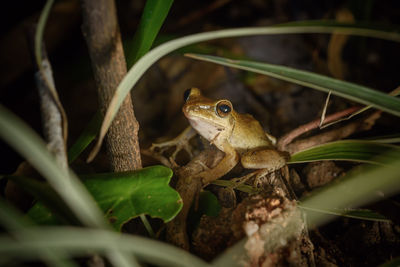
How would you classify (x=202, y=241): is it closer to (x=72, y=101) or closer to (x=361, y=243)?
(x=361, y=243)

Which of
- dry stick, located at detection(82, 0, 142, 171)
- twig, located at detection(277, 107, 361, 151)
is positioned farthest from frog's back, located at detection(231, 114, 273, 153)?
dry stick, located at detection(82, 0, 142, 171)

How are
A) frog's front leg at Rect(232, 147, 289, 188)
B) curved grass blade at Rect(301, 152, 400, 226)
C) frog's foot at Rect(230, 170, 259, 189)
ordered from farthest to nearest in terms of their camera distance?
frog's front leg at Rect(232, 147, 289, 188) < frog's foot at Rect(230, 170, 259, 189) < curved grass blade at Rect(301, 152, 400, 226)

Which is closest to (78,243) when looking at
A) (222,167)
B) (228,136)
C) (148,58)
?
(148,58)

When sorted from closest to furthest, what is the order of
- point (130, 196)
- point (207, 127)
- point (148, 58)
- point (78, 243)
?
point (78, 243) < point (148, 58) < point (130, 196) < point (207, 127)

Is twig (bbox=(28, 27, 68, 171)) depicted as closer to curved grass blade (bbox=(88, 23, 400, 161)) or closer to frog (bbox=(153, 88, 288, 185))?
curved grass blade (bbox=(88, 23, 400, 161))

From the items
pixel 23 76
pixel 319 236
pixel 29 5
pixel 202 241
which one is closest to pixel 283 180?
pixel 319 236

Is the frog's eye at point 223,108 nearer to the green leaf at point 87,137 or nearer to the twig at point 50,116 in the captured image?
the green leaf at point 87,137

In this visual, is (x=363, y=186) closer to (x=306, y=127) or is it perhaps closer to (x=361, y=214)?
(x=361, y=214)
